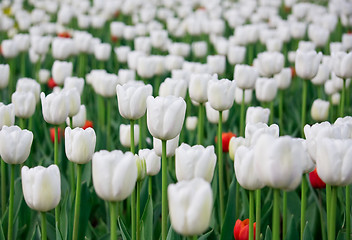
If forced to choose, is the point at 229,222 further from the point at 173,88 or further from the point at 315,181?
the point at 173,88

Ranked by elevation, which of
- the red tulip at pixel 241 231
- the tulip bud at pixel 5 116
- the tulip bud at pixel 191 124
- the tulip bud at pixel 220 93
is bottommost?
the red tulip at pixel 241 231

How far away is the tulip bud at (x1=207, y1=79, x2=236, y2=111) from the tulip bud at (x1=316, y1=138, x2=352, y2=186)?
30.8 inches

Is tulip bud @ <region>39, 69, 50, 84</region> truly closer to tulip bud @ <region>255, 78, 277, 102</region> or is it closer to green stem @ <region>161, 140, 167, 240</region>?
tulip bud @ <region>255, 78, 277, 102</region>

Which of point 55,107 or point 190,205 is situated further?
point 55,107

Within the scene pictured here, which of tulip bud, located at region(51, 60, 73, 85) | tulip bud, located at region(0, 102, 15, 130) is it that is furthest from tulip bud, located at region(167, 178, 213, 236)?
tulip bud, located at region(51, 60, 73, 85)

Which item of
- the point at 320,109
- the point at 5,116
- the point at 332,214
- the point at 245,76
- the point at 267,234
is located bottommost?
the point at 267,234

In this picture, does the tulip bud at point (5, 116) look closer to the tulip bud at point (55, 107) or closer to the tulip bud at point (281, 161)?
the tulip bud at point (55, 107)

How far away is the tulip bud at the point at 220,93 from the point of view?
2.13m

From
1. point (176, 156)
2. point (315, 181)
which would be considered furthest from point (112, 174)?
point (315, 181)

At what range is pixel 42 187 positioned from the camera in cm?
154

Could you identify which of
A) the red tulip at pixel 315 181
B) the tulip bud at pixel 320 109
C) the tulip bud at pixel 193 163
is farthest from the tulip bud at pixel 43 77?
the tulip bud at pixel 193 163

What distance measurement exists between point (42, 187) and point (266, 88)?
177 cm

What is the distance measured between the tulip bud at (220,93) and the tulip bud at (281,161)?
0.89m

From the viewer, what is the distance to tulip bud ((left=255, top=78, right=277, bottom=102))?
298 centimetres
